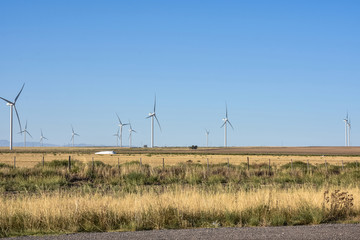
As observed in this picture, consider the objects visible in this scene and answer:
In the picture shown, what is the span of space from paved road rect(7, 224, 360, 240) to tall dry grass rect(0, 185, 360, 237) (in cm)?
134

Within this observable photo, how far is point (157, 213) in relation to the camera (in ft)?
54.0

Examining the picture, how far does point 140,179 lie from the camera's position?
1481 inches

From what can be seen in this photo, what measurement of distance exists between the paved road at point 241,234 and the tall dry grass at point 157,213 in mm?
1342

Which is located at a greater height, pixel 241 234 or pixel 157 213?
pixel 157 213

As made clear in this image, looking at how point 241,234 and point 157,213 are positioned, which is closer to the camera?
point 241,234

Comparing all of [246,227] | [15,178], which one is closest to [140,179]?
[15,178]

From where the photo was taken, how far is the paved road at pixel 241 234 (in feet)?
42.8

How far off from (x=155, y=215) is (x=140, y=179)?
70.4 feet

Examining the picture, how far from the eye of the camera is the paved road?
1305 centimetres

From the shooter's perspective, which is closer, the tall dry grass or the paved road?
the paved road

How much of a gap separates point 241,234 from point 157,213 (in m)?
3.96

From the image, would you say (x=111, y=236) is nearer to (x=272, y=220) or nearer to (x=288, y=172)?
(x=272, y=220)

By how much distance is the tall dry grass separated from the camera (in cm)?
A: 1566

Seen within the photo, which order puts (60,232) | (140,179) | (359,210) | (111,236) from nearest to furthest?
(111,236) → (60,232) → (359,210) → (140,179)
